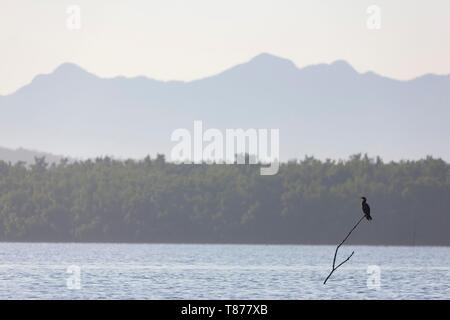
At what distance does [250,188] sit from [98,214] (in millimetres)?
23949

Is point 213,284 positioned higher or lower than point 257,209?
lower

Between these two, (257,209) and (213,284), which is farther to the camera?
(257,209)

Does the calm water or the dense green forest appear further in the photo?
the dense green forest

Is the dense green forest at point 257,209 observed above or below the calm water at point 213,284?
above

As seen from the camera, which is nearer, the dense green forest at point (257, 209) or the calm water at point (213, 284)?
the calm water at point (213, 284)

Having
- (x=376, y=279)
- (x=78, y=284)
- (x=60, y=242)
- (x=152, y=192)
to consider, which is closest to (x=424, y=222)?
(x=152, y=192)

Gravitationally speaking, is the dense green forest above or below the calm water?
above

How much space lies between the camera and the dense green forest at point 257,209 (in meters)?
182

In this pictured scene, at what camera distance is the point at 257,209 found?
7210 inches

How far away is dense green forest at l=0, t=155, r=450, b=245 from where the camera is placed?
181500 millimetres

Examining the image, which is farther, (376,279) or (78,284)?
(376,279)
